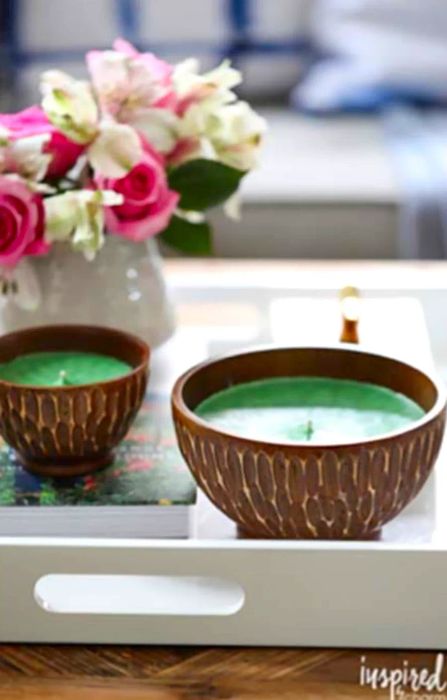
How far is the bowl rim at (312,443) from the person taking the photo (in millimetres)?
823

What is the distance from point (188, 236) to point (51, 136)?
18 centimetres

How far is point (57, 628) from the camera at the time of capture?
0.85m

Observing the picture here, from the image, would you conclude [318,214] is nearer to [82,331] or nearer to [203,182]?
[203,182]

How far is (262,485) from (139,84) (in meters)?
0.43

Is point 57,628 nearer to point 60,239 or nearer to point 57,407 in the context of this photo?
point 57,407

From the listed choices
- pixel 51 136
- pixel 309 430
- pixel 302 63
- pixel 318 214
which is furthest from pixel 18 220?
pixel 302 63

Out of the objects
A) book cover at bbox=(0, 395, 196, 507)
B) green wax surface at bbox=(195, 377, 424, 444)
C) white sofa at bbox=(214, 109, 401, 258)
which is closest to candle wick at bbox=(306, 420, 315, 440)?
green wax surface at bbox=(195, 377, 424, 444)

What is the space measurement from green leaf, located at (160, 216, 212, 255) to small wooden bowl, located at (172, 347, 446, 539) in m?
0.33

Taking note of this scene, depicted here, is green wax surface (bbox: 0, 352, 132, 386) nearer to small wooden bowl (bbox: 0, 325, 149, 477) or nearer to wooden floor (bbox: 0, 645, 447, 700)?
small wooden bowl (bbox: 0, 325, 149, 477)

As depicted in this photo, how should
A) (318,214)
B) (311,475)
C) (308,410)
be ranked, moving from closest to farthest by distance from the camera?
1. (311,475)
2. (308,410)
3. (318,214)

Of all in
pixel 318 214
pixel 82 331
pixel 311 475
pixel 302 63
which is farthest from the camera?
pixel 302 63

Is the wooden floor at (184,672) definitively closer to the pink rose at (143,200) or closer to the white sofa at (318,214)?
the pink rose at (143,200)

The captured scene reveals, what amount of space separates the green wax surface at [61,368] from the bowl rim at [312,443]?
0.28 feet

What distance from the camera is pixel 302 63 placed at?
2.50 metres
